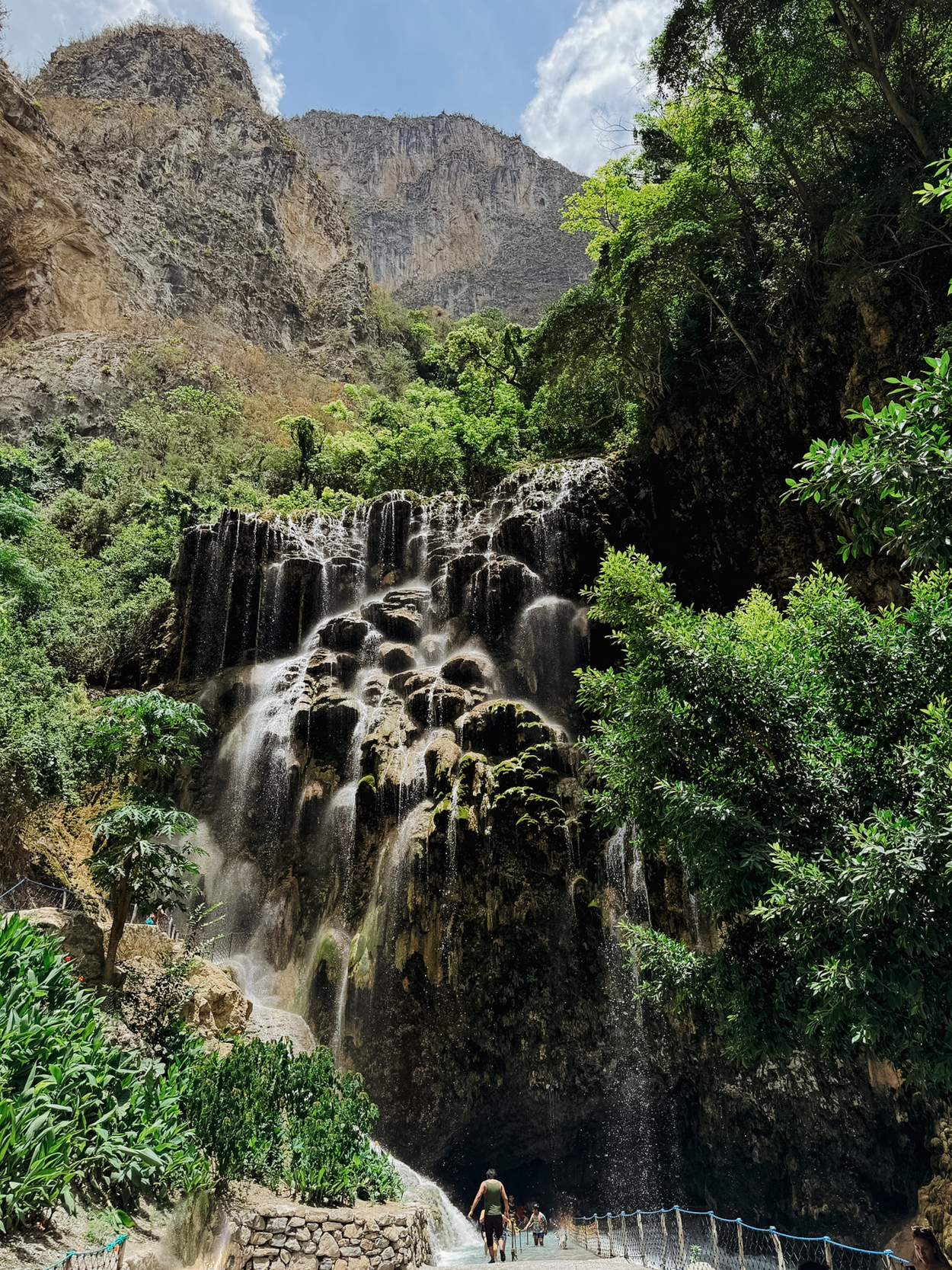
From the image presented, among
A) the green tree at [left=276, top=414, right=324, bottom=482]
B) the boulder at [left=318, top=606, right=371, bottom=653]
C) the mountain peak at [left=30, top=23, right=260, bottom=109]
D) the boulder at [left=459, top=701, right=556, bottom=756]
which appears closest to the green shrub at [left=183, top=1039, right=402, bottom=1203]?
the boulder at [left=459, top=701, right=556, bottom=756]

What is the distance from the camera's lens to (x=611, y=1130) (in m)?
12.8

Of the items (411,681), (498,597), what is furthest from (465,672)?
(498,597)

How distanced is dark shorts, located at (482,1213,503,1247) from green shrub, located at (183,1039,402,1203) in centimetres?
106

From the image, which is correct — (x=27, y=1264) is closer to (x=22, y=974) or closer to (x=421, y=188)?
(x=22, y=974)

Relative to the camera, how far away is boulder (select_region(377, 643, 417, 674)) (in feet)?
59.0

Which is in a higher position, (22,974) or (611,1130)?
(22,974)

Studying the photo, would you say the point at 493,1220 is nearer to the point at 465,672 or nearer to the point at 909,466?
the point at 909,466

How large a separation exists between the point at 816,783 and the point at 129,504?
26682 mm

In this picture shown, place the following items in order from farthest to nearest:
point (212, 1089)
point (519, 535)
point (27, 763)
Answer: point (519, 535)
point (27, 763)
point (212, 1089)

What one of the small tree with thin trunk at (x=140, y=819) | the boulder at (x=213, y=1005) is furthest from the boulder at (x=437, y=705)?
the small tree with thin trunk at (x=140, y=819)

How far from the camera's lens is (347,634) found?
18.6m

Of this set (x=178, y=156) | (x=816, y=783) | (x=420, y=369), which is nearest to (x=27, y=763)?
(x=816, y=783)

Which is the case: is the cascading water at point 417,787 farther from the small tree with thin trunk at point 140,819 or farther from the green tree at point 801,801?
the green tree at point 801,801

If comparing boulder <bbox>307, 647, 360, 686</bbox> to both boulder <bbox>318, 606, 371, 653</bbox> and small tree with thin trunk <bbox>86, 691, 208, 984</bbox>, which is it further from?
small tree with thin trunk <bbox>86, 691, 208, 984</bbox>
